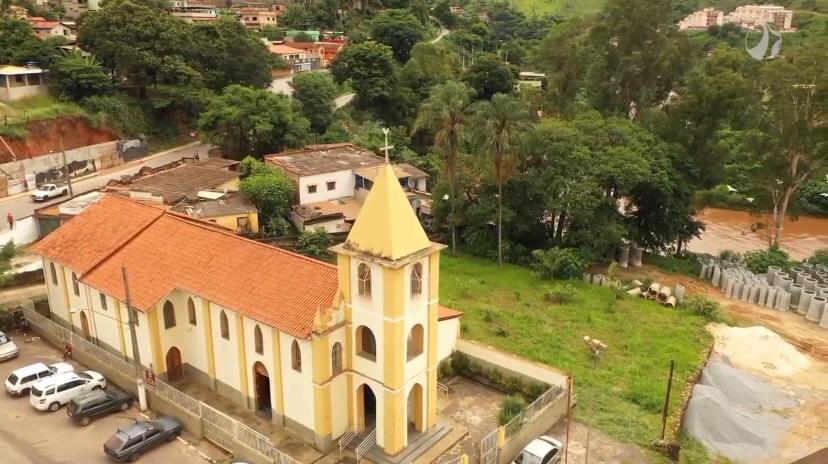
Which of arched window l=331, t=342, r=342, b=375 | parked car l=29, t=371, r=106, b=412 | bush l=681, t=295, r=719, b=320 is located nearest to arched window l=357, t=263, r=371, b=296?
arched window l=331, t=342, r=342, b=375

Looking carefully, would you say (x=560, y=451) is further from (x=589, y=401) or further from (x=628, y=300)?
(x=628, y=300)

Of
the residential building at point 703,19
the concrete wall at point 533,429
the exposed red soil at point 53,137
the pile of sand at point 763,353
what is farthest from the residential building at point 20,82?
the residential building at point 703,19

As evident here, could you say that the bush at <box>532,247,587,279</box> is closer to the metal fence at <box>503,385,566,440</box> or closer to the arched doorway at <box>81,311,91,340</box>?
the metal fence at <box>503,385,566,440</box>

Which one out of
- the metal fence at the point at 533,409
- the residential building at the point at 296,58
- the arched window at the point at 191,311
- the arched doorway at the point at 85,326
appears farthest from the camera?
the residential building at the point at 296,58

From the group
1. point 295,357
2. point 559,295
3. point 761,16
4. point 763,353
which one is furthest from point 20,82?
point 761,16

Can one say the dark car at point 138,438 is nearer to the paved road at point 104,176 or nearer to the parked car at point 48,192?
the paved road at point 104,176

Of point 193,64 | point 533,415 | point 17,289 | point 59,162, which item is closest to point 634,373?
point 533,415
